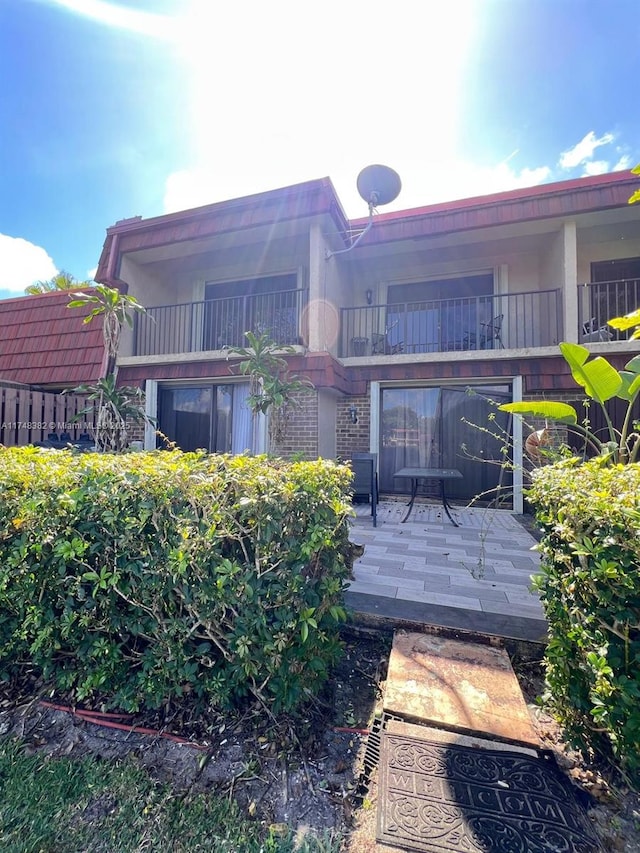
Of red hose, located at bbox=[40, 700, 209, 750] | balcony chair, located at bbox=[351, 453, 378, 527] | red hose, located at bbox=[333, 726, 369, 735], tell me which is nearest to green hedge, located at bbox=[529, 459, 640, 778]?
red hose, located at bbox=[333, 726, 369, 735]

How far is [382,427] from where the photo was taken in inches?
298

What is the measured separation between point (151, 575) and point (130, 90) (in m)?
7.88

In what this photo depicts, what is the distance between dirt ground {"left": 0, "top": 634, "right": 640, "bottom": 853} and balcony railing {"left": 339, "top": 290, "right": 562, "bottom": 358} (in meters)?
6.48

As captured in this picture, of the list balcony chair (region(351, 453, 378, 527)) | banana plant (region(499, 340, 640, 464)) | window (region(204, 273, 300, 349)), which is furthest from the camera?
window (region(204, 273, 300, 349))

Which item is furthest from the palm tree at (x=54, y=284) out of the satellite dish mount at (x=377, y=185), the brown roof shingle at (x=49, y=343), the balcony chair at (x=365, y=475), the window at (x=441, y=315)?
the balcony chair at (x=365, y=475)

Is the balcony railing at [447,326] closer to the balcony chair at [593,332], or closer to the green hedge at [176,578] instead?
the balcony chair at [593,332]

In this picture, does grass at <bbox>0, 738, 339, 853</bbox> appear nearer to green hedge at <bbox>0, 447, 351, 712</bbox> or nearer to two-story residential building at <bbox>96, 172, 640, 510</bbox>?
green hedge at <bbox>0, 447, 351, 712</bbox>

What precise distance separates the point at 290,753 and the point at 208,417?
21.1 ft

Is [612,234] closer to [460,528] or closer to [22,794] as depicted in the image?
[460,528]

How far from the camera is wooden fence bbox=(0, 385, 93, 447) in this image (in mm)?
6844

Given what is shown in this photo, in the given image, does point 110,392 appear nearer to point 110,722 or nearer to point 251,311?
point 251,311

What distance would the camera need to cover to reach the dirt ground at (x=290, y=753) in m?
1.43

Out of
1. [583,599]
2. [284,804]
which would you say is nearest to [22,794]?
[284,804]

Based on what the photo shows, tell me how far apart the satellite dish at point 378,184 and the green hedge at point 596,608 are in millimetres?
6386
